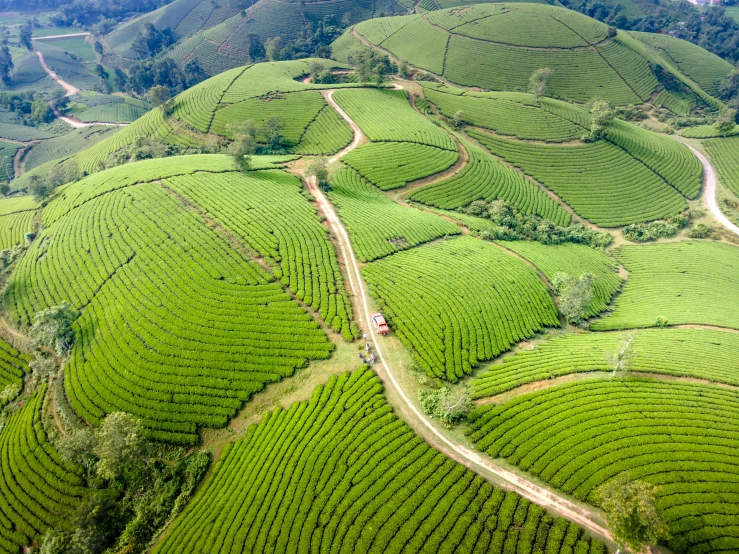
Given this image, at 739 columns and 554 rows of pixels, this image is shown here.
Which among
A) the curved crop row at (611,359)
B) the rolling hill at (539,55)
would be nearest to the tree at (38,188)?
the curved crop row at (611,359)

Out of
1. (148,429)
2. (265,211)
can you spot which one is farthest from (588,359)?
(265,211)

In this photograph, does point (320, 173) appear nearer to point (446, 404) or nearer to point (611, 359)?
point (446, 404)

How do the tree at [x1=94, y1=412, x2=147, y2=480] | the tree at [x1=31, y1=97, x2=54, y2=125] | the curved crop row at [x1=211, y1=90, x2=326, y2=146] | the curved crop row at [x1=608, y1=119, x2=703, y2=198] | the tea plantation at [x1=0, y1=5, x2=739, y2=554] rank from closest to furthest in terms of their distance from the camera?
the tea plantation at [x1=0, y1=5, x2=739, y2=554] → the tree at [x1=94, y1=412, x2=147, y2=480] → the curved crop row at [x1=608, y1=119, x2=703, y2=198] → the curved crop row at [x1=211, y1=90, x2=326, y2=146] → the tree at [x1=31, y1=97, x2=54, y2=125]

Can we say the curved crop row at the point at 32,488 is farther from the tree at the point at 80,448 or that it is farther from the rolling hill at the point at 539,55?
the rolling hill at the point at 539,55

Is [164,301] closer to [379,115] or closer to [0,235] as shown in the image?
[0,235]

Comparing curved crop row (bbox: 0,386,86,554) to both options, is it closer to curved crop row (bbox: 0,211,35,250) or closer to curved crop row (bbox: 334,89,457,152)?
curved crop row (bbox: 0,211,35,250)

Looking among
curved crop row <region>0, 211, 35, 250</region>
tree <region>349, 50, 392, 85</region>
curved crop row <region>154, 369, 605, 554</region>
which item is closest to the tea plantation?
curved crop row <region>154, 369, 605, 554</region>

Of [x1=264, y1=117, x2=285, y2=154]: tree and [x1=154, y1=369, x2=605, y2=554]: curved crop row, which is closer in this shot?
[x1=154, y1=369, x2=605, y2=554]: curved crop row
